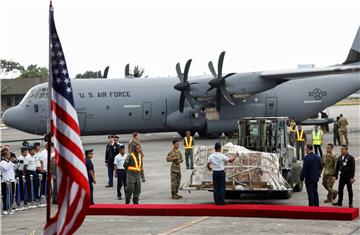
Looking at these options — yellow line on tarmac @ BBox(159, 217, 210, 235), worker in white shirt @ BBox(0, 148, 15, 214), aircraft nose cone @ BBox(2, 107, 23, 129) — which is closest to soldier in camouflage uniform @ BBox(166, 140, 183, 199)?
yellow line on tarmac @ BBox(159, 217, 210, 235)

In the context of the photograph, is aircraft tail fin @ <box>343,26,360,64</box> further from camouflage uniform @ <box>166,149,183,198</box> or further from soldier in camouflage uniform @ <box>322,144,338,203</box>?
soldier in camouflage uniform @ <box>322,144,338,203</box>

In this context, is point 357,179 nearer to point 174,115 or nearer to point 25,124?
point 174,115

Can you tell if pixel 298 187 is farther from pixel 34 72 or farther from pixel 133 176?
pixel 34 72

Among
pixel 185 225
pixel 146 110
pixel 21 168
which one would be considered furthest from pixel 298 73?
pixel 185 225

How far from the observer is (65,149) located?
8695 millimetres

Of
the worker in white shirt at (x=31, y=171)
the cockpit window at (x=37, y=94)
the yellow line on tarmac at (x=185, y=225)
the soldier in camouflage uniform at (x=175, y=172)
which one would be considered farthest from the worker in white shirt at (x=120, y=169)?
the cockpit window at (x=37, y=94)

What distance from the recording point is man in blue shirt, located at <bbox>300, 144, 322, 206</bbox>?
666 inches

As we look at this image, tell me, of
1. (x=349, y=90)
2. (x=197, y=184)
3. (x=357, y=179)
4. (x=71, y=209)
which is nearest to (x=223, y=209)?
(x=197, y=184)

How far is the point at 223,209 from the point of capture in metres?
16.3

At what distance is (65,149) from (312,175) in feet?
31.4

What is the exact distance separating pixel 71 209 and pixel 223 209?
321 inches

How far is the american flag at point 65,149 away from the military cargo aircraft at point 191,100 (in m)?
26.4

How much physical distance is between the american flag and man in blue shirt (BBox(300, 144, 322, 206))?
365 inches

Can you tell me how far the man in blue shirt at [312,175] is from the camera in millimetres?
16906
